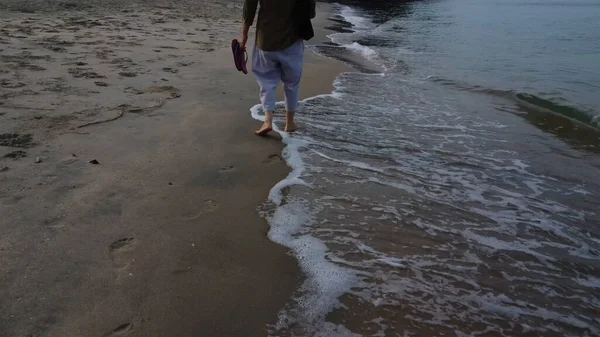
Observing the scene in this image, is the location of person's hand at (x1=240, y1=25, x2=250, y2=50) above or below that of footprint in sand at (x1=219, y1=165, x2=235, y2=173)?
above

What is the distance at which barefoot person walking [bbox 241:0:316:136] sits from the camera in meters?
4.42

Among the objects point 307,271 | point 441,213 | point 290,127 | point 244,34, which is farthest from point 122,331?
point 244,34

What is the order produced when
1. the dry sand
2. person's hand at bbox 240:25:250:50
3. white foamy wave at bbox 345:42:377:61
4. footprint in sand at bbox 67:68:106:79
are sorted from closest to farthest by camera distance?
the dry sand → person's hand at bbox 240:25:250:50 → footprint in sand at bbox 67:68:106:79 → white foamy wave at bbox 345:42:377:61

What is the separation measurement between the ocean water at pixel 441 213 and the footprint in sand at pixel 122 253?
857 millimetres

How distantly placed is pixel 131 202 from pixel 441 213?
214 cm

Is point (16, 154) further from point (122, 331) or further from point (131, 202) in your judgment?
point (122, 331)

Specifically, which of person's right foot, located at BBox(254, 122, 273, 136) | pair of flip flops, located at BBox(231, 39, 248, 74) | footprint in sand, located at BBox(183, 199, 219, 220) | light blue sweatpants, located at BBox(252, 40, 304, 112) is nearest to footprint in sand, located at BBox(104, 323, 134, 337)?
footprint in sand, located at BBox(183, 199, 219, 220)

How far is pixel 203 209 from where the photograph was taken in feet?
9.64

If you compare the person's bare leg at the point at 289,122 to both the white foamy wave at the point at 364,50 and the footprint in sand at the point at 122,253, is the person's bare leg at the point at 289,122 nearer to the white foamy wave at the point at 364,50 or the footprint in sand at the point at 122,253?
the footprint in sand at the point at 122,253

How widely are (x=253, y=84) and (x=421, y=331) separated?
4.85 metres

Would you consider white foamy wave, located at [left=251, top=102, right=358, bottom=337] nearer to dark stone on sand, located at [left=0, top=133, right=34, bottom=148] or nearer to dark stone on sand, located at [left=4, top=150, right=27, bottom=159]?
dark stone on sand, located at [left=4, top=150, right=27, bottom=159]

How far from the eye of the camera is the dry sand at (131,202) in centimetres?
203

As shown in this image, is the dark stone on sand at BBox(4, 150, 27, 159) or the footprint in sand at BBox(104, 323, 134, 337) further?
the dark stone on sand at BBox(4, 150, 27, 159)

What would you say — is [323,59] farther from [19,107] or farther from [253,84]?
[19,107]
